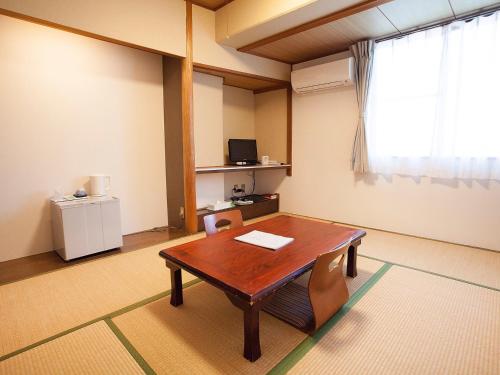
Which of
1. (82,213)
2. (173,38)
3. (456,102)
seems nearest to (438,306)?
(456,102)

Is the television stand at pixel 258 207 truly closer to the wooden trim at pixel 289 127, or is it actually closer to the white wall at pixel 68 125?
the wooden trim at pixel 289 127

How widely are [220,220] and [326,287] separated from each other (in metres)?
1.00

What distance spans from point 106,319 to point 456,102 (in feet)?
12.2

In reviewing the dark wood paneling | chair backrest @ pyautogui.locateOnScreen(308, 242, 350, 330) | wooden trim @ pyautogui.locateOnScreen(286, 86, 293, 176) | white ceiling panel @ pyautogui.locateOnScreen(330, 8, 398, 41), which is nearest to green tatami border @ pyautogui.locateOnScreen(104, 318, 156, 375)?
chair backrest @ pyautogui.locateOnScreen(308, 242, 350, 330)

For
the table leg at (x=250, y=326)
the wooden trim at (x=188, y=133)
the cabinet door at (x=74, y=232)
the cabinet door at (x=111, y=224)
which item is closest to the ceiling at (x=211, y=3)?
the wooden trim at (x=188, y=133)

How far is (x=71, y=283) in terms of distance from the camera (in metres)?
2.28

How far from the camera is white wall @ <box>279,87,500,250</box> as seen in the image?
298cm

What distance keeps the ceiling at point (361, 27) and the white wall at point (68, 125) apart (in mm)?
1587

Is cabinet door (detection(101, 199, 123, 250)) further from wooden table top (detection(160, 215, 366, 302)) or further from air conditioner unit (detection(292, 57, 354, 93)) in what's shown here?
→ air conditioner unit (detection(292, 57, 354, 93))

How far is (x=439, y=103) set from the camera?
119 inches

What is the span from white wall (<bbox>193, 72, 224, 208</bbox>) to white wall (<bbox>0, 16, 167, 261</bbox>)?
495mm

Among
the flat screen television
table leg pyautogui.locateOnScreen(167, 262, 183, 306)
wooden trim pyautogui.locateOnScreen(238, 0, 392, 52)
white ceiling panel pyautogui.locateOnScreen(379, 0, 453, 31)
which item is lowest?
table leg pyautogui.locateOnScreen(167, 262, 183, 306)

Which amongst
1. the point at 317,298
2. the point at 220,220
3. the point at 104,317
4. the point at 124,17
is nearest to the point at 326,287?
the point at 317,298

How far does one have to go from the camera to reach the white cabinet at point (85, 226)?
264cm
